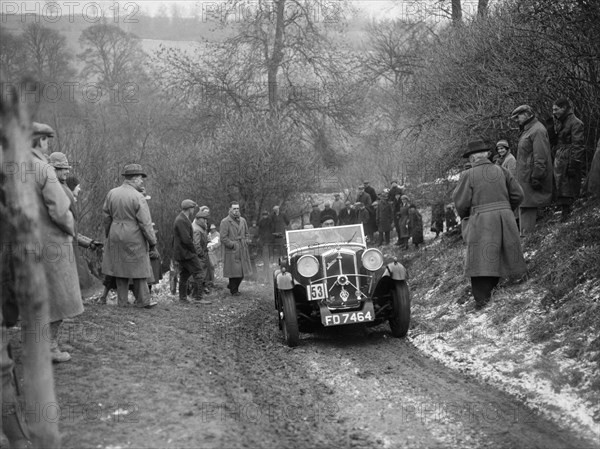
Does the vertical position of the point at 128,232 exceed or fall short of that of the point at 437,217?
it exceeds it

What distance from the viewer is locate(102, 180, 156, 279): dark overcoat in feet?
32.4

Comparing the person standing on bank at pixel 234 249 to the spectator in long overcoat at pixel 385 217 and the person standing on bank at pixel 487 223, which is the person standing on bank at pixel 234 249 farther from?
the person standing on bank at pixel 487 223

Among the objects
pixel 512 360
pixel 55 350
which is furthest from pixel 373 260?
pixel 55 350

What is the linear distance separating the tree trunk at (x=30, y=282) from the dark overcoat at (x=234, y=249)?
9.78m

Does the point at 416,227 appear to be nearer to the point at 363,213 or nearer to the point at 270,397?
the point at 363,213

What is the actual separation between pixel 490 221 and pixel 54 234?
17.7 feet

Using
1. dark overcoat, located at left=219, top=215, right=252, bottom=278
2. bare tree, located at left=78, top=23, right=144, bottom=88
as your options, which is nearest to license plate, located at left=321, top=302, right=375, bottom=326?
dark overcoat, located at left=219, top=215, right=252, bottom=278

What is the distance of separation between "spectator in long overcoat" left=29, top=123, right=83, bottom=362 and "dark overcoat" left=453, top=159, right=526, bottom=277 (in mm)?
5042

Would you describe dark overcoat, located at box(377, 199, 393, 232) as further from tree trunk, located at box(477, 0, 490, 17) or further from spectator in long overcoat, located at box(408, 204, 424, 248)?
tree trunk, located at box(477, 0, 490, 17)

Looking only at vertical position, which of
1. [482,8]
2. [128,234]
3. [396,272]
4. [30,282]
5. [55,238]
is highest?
[482,8]

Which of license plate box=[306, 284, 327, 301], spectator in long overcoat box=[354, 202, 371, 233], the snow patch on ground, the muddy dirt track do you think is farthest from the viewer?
spectator in long overcoat box=[354, 202, 371, 233]

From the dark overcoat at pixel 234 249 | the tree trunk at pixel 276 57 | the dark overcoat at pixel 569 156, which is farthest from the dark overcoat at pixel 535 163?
the tree trunk at pixel 276 57

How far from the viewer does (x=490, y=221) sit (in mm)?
8391

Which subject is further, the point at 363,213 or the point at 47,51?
the point at 47,51
